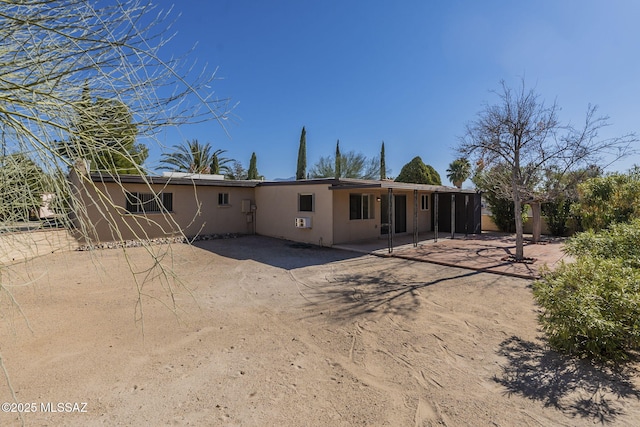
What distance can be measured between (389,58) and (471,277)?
7357 millimetres

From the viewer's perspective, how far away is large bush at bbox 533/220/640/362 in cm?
315

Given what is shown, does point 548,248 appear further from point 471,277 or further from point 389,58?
point 389,58

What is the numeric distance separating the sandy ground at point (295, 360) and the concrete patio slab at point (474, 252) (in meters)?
1.93

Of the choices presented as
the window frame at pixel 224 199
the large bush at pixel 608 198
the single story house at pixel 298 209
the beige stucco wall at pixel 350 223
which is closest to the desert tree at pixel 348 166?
the single story house at pixel 298 209

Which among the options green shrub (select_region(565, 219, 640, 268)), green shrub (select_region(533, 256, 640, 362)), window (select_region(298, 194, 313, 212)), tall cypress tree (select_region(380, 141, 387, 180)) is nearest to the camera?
green shrub (select_region(533, 256, 640, 362))

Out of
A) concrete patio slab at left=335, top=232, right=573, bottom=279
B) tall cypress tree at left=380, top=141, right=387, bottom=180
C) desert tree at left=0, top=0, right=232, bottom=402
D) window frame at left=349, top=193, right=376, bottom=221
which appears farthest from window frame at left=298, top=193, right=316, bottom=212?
tall cypress tree at left=380, top=141, right=387, bottom=180

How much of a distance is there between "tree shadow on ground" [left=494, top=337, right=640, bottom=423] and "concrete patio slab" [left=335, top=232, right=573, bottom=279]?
4.24m

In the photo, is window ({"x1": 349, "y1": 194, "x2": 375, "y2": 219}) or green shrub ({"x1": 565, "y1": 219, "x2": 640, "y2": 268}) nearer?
green shrub ({"x1": 565, "y1": 219, "x2": 640, "y2": 268})

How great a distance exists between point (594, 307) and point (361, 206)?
994 cm

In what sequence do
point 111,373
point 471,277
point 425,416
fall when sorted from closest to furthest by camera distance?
point 425,416
point 111,373
point 471,277

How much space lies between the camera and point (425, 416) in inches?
102

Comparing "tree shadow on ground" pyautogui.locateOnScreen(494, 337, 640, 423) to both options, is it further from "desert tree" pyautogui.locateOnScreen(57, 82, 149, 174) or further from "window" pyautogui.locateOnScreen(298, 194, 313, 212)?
"window" pyautogui.locateOnScreen(298, 194, 313, 212)

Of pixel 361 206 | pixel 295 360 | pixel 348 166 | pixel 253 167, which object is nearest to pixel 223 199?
pixel 361 206

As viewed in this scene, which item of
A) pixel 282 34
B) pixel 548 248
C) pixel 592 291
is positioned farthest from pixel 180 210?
pixel 548 248
